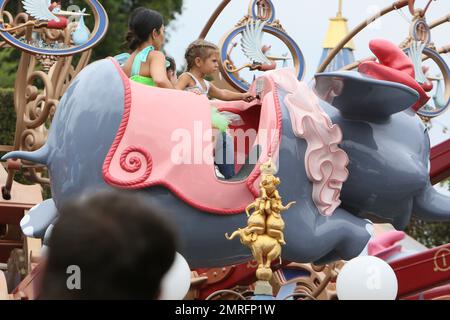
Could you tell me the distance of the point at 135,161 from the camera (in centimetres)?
481

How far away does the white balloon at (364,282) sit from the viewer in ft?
12.4

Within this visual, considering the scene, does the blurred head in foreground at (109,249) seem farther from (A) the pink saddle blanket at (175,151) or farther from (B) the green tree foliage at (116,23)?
(B) the green tree foliage at (116,23)

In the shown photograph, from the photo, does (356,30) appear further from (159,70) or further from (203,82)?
(159,70)

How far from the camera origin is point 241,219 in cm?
499

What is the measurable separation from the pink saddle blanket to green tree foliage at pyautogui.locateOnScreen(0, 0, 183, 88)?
12.2 metres

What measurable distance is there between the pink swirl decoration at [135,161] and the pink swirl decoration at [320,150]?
0.68 meters

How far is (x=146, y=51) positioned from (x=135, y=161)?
0.64 meters

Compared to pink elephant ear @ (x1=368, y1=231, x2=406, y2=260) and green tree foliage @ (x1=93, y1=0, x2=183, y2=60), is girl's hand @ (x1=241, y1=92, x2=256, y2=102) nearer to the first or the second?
pink elephant ear @ (x1=368, y1=231, x2=406, y2=260)

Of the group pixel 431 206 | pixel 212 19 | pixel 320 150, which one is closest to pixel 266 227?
pixel 320 150

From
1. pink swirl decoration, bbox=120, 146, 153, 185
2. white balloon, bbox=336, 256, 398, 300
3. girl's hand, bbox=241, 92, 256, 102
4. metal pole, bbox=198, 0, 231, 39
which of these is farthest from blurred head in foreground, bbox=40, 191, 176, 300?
metal pole, bbox=198, 0, 231, 39

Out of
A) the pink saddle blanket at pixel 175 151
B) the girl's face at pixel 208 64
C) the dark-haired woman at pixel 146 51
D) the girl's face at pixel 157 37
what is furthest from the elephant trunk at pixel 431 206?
the girl's face at pixel 157 37

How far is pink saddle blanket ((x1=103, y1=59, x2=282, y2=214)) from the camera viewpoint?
4.80 metres
